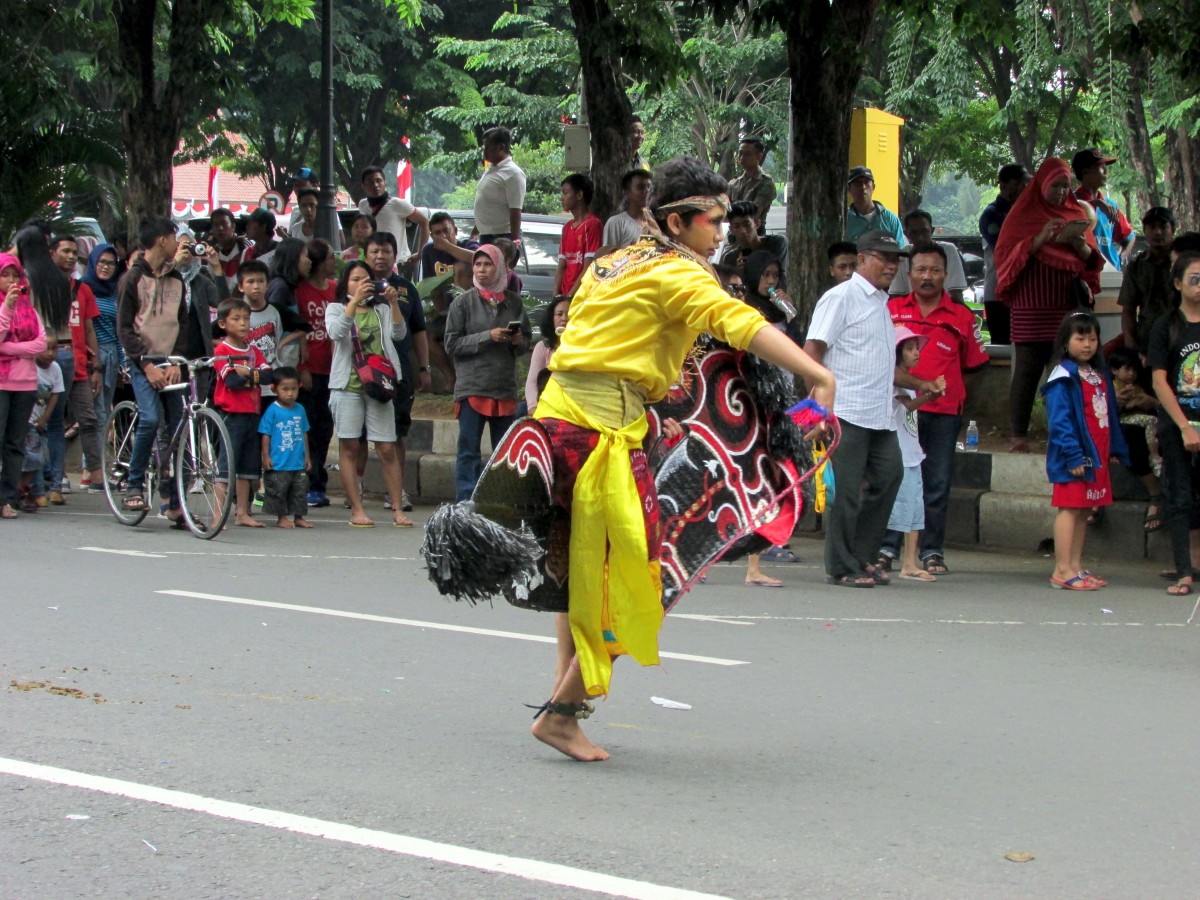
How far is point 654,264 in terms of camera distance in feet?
17.6

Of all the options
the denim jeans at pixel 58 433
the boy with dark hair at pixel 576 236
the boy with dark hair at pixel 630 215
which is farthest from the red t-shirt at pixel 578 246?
the denim jeans at pixel 58 433

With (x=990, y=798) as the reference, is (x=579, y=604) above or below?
above

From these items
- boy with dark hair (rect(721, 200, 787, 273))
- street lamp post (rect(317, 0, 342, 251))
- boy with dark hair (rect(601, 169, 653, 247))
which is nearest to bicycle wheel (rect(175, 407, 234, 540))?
boy with dark hair (rect(601, 169, 653, 247))

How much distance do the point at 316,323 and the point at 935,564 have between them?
18.2 feet

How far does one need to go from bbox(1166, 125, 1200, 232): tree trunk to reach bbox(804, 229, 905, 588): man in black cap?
41.9 feet

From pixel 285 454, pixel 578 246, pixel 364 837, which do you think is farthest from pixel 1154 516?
pixel 364 837

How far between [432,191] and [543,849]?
92.0m

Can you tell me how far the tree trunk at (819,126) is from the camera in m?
12.8

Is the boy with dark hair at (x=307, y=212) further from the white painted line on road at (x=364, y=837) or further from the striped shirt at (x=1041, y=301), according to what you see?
the white painted line on road at (x=364, y=837)

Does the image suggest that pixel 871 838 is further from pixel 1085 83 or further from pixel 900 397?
pixel 1085 83

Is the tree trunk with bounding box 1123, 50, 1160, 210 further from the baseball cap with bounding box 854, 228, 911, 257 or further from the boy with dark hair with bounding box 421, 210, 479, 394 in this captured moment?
the baseball cap with bounding box 854, 228, 911, 257

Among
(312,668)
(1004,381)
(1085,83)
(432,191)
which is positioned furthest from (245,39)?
(432,191)

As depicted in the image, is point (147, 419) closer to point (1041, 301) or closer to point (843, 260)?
point (843, 260)

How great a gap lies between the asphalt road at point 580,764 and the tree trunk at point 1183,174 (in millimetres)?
13146
